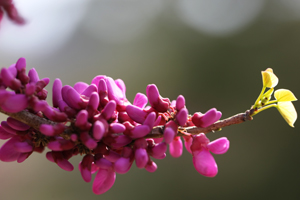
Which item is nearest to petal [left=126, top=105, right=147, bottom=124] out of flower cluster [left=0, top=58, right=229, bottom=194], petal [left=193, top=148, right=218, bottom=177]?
flower cluster [left=0, top=58, right=229, bottom=194]

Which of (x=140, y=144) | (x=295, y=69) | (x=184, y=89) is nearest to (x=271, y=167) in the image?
(x=295, y=69)

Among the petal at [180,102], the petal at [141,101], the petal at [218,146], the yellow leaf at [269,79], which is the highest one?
the yellow leaf at [269,79]

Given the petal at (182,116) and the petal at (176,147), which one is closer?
the petal at (182,116)

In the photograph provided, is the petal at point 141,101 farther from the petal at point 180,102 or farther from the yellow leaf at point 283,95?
the yellow leaf at point 283,95

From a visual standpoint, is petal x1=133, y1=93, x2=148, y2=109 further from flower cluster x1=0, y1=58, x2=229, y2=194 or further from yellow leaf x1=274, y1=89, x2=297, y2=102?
yellow leaf x1=274, y1=89, x2=297, y2=102

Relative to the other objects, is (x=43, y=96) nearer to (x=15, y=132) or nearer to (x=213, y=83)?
(x=15, y=132)

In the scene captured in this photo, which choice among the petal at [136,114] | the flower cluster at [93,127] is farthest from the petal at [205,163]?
the petal at [136,114]

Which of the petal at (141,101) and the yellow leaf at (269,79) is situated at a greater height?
the yellow leaf at (269,79)

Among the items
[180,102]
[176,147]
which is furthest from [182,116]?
[176,147]
